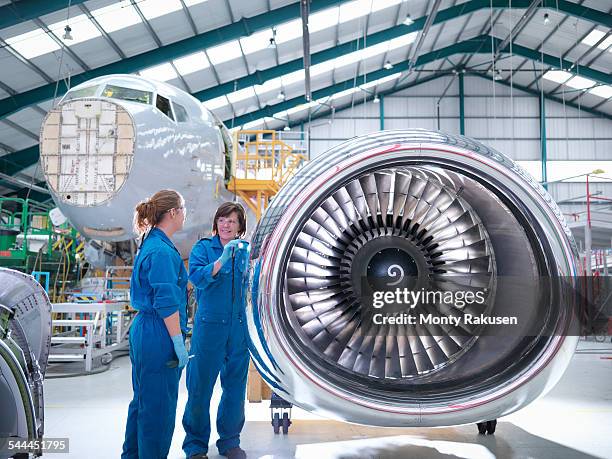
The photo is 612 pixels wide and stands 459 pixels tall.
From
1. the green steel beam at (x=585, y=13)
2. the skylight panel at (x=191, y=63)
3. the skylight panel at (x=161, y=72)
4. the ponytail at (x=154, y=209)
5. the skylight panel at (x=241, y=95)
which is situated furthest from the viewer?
the skylight panel at (x=241, y=95)

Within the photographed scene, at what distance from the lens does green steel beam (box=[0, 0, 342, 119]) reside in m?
18.0

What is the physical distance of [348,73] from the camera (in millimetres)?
27531

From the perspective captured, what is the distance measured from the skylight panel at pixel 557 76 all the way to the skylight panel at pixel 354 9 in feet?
41.8

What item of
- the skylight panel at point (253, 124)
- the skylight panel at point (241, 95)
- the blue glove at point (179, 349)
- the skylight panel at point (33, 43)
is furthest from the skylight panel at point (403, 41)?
the blue glove at point (179, 349)

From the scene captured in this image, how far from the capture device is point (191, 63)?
801 inches

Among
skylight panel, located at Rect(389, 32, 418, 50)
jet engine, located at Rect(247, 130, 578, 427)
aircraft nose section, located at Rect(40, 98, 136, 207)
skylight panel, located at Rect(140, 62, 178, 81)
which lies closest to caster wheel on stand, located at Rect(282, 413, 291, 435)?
jet engine, located at Rect(247, 130, 578, 427)

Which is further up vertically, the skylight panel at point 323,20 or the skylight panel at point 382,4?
the skylight panel at point 382,4

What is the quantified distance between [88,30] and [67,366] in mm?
10869

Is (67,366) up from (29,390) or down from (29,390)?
down

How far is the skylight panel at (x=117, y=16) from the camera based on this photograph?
15336 mm

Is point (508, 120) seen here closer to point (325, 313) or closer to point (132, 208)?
point (132, 208)

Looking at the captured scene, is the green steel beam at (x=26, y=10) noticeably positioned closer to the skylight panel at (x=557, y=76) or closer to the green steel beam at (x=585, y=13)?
the green steel beam at (x=585, y=13)

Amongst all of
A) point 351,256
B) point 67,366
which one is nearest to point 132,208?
point 67,366

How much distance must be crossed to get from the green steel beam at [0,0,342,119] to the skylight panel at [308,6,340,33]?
68.0 inches
